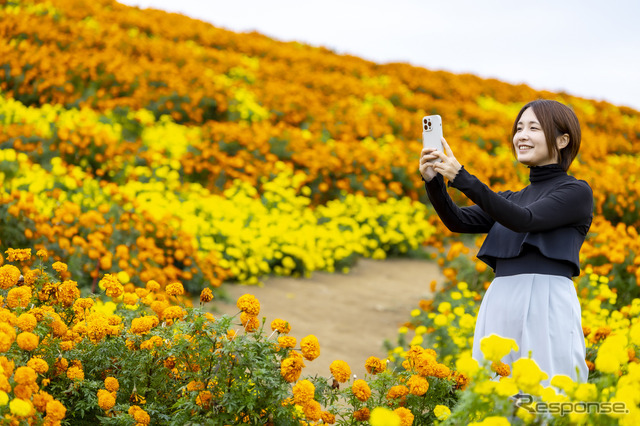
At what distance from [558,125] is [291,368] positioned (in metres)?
1.32

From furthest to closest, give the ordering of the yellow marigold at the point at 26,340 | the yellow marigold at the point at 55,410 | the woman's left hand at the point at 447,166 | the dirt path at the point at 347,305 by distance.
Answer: the dirt path at the point at 347,305
the woman's left hand at the point at 447,166
the yellow marigold at the point at 26,340
the yellow marigold at the point at 55,410

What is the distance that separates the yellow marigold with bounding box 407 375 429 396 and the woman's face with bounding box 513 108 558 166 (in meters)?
0.89

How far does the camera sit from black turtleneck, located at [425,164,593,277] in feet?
7.39

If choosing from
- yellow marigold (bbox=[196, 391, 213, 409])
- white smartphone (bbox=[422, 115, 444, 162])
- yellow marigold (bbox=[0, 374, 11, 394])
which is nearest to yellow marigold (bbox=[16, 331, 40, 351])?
yellow marigold (bbox=[0, 374, 11, 394])

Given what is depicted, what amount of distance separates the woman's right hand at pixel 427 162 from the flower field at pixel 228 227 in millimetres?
705

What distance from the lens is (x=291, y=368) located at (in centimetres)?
217

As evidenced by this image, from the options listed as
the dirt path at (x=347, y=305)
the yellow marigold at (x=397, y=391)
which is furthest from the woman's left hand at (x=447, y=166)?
the dirt path at (x=347, y=305)

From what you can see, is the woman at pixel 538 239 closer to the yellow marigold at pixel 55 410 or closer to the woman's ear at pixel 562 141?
the woman's ear at pixel 562 141

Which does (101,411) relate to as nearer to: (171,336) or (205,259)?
(171,336)

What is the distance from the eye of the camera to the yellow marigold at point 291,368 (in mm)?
2166

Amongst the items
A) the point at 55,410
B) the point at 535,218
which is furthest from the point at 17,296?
the point at 535,218

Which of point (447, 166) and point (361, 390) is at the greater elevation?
point (447, 166)

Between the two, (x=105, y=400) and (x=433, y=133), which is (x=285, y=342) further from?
(x=433, y=133)

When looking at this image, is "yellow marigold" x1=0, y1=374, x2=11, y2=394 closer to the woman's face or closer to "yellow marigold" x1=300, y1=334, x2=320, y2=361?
"yellow marigold" x1=300, y1=334, x2=320, y2=361
